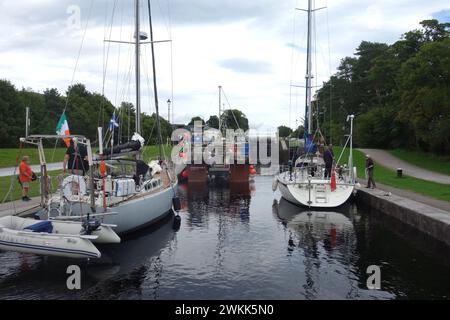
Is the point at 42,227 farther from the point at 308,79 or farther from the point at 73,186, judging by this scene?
the point at 308,79

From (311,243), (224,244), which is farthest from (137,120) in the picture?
(311,243)

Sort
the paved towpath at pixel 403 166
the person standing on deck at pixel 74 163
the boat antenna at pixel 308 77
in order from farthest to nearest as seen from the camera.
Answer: the paved towpath at pixel 403 166 < the boat antenna at pixel 308 77 < the person standing on deck at pixel 74 163

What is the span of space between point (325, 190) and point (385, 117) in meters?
34.2

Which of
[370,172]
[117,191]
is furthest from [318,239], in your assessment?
[370,172]

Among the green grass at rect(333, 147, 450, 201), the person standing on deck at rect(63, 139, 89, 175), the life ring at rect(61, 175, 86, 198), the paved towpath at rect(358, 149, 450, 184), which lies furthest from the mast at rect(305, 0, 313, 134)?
the life ring at rect(61, 175, 86, 198)

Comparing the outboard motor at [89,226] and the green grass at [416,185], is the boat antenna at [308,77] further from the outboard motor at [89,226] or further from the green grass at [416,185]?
the outboard motor at [89,226]

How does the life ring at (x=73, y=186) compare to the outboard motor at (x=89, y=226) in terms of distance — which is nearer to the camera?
the outboard motor at (x=89, y=226)

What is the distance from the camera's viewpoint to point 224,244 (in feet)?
45.5

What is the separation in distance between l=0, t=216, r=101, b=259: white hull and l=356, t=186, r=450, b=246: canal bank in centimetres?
1011

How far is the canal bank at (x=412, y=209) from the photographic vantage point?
1344cm

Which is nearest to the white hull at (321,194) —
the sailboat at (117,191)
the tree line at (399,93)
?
the sailboat at (117,191)

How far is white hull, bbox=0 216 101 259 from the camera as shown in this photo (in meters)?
10.0

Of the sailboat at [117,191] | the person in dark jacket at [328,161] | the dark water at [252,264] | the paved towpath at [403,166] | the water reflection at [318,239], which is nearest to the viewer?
the dark water at [252,264]

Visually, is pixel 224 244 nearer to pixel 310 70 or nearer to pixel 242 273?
pixel 242 273
